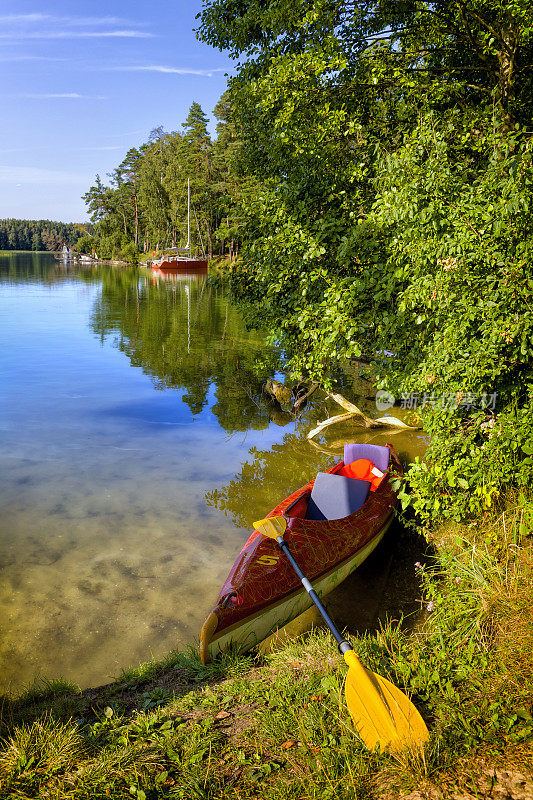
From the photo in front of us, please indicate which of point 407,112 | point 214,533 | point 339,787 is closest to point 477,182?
point 407,112

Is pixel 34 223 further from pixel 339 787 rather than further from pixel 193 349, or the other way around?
pixel 339 787

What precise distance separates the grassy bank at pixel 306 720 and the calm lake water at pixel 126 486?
109 cm

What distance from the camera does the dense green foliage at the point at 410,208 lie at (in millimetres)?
4316

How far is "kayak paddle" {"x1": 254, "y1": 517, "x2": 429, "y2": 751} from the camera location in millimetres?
3053

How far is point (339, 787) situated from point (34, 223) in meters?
227

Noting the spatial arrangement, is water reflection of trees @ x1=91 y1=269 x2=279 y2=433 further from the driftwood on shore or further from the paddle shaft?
the paddle shaft

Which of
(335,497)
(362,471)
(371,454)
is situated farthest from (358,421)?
(335,497)

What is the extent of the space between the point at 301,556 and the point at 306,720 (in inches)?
84.1

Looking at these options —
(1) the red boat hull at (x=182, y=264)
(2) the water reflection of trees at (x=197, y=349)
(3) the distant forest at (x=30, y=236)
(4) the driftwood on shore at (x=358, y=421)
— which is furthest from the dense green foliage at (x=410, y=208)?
(3) the distant forest at (x=30, y=236)

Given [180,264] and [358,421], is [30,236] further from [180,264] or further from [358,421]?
[358,421]

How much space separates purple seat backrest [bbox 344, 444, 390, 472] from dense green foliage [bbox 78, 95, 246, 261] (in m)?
28.1

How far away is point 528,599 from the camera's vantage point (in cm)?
374

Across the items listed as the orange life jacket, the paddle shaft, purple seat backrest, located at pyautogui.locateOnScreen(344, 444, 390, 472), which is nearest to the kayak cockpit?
the orange life jacket

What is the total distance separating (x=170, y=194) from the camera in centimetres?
6812
